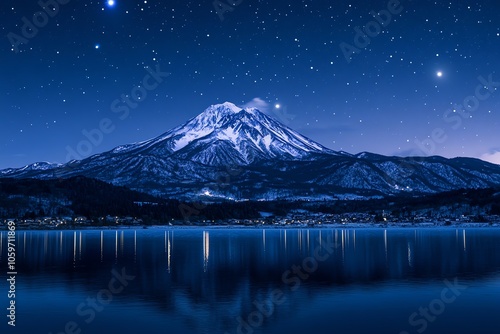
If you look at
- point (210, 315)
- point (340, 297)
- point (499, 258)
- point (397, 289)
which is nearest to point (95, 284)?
point (210, 315)

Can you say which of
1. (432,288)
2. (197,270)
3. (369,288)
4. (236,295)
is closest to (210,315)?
(236,295)

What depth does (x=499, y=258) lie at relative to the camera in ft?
206

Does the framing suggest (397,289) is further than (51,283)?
No

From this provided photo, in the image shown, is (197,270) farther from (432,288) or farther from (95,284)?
(432,288)

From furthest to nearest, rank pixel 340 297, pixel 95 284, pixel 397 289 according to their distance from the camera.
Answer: pixel 95 284 < pixel 397 289 < pixel 340 297

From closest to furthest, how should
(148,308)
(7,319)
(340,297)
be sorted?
(7,319)
(148,308)
(340,297)

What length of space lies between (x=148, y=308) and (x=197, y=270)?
837 inches

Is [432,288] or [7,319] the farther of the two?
[432,288]

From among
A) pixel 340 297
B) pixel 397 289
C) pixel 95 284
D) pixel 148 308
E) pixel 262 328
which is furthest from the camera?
pixel 95 284

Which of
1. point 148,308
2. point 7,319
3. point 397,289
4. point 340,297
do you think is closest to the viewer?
point 7,319

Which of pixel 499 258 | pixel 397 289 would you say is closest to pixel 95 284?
pixel 397 289

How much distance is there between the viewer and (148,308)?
31.3m

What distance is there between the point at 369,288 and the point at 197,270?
62.6 ft

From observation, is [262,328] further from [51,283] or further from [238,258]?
[238,258]
